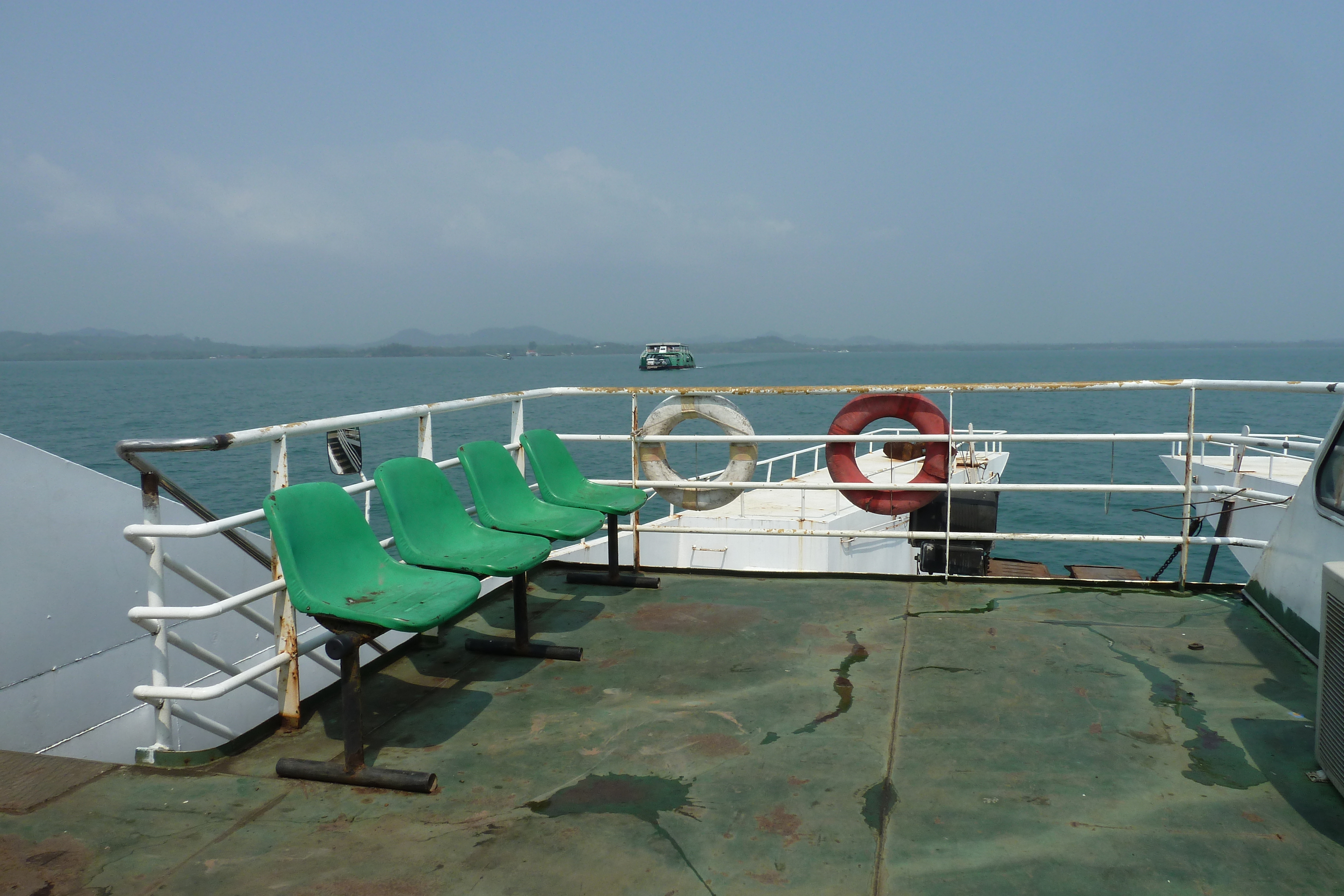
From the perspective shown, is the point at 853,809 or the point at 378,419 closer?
the point at 853,809

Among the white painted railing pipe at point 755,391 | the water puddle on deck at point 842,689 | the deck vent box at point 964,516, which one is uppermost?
the white painted railing pipe at point 755,391

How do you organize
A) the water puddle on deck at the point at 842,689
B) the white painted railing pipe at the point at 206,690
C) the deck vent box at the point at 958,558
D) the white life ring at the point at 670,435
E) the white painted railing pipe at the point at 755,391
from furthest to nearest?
1. the deck vent box at the point at 958,558
2. the white life ring at the point at 670,435
3. the white painted railing pipe at the point at 755,391
4. the water puddle on deck at the point at 842,689
5. the white painted railing pipe at the point at 206,690

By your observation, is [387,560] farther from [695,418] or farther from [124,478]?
[124,478]

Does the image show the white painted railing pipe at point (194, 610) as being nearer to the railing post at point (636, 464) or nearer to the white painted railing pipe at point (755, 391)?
the white painted railing pipe at point (755, 391)

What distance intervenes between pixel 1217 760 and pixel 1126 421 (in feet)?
151

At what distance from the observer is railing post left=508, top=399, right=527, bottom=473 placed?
16.8ft

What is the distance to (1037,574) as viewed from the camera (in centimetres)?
1436

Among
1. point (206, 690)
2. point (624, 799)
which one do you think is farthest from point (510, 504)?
point (624, 799)

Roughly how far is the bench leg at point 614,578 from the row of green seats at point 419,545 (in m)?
0.13

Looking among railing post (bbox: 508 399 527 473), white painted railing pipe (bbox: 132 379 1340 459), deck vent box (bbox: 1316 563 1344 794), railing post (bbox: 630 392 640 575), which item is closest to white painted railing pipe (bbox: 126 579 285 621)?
white painted railing pipe (bbox: 132 379 1340 459)

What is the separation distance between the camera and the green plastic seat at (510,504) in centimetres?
404

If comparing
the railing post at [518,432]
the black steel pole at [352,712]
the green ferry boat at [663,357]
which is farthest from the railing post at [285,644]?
the green ferry boat at [663,357]

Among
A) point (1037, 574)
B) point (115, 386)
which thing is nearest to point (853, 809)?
point (1037, 574)

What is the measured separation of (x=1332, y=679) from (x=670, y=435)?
3781 mm
